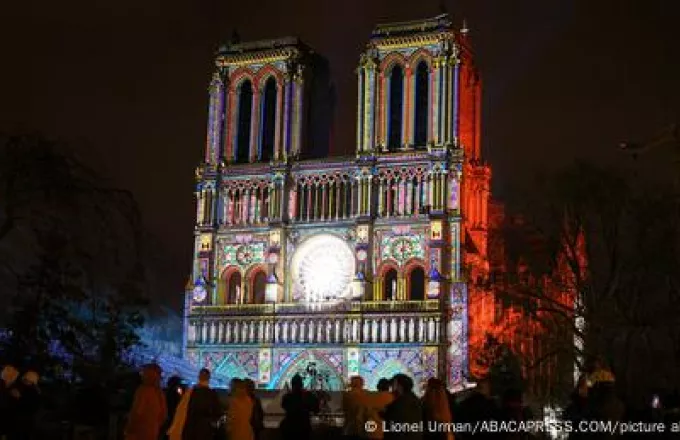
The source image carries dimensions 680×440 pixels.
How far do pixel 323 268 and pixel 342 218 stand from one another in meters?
3.21

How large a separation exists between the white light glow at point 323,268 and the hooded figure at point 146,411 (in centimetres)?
5026

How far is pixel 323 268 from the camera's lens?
230 ft

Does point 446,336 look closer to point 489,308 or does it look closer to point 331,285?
point 489,308

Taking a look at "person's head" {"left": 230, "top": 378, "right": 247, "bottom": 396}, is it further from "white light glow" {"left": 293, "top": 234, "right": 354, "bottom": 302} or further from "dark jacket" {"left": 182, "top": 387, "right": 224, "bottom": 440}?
"white light glow" {"left": 293, "top": 234, "right": 354, "bottom": 302}

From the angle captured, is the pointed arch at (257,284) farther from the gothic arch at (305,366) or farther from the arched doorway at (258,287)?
the gothic arch at (305,366)

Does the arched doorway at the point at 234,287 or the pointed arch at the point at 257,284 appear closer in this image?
the pointed arch at the point at 257,284

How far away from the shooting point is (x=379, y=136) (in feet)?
228

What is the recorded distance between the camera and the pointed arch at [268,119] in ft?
241

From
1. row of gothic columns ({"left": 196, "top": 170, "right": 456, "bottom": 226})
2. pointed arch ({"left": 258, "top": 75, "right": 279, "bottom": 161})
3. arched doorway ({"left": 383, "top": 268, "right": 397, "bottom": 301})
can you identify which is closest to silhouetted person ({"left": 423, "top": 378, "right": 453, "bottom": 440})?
row of gothic columns ({"left": 196, "top": 170, "right": 456, "bottom": 226})

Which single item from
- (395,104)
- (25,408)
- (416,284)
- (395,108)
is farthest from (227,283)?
(25,408)

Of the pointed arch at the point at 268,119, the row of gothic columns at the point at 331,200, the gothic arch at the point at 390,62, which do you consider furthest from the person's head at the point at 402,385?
the pointed arch at the point at 268,119

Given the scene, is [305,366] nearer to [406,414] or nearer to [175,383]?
[175,383]

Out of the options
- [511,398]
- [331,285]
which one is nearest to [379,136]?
[331,285]

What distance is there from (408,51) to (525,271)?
23.4 m
